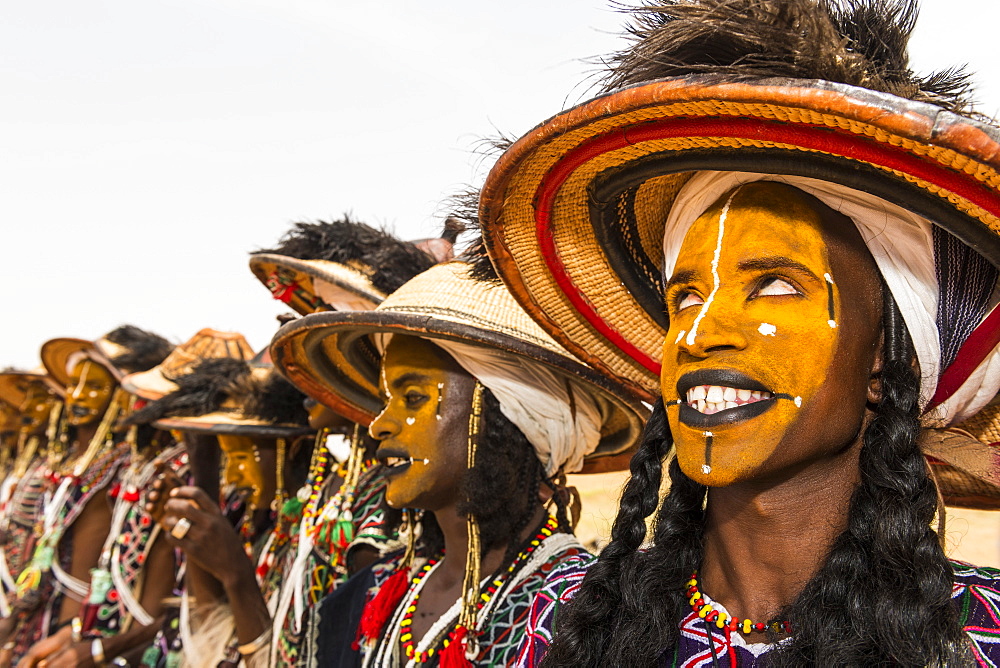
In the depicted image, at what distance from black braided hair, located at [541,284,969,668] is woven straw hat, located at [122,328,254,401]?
4508 mm

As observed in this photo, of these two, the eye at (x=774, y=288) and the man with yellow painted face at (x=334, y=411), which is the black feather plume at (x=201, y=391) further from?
the eye at (x=774, y=288)

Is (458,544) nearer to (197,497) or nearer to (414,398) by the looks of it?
(414,398)

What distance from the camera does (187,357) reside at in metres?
6.05

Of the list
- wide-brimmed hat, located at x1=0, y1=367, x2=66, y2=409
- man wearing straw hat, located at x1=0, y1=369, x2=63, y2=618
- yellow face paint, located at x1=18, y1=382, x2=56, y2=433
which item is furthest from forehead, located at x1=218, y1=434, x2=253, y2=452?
yellow face paint, located at x1=18, y1=382, x2=56, y2=433

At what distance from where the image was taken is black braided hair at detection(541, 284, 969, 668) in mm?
1434

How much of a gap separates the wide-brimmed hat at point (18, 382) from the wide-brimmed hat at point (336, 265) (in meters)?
6.45

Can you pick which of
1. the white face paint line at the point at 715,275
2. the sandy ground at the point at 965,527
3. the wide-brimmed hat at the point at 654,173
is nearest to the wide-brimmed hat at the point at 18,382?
the sandy ground at the point at 965,527

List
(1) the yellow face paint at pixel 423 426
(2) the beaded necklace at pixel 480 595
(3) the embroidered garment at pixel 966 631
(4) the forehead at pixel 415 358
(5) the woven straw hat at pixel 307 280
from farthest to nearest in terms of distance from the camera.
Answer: (5) the woven straw hat at pixel 307 280 < (4) the forehead at pixel 415 358 < (1) the yellow face paint at pixel 423 426 < (2) the beaded necklace at pixel 480 595 < (3) the embroidered garment at pixel 966 631

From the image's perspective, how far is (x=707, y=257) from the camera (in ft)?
5.59

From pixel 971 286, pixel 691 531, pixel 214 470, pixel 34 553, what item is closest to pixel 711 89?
pixel 971 286

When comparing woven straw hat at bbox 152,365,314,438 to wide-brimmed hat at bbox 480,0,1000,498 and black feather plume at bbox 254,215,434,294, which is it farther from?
wide-brimmed hat at bbox 480,0,1000,498

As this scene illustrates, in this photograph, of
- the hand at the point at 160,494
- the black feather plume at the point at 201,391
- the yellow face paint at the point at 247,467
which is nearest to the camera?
the hand at the point at 160,494

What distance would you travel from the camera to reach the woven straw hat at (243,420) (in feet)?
14.9

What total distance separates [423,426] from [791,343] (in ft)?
4.71
